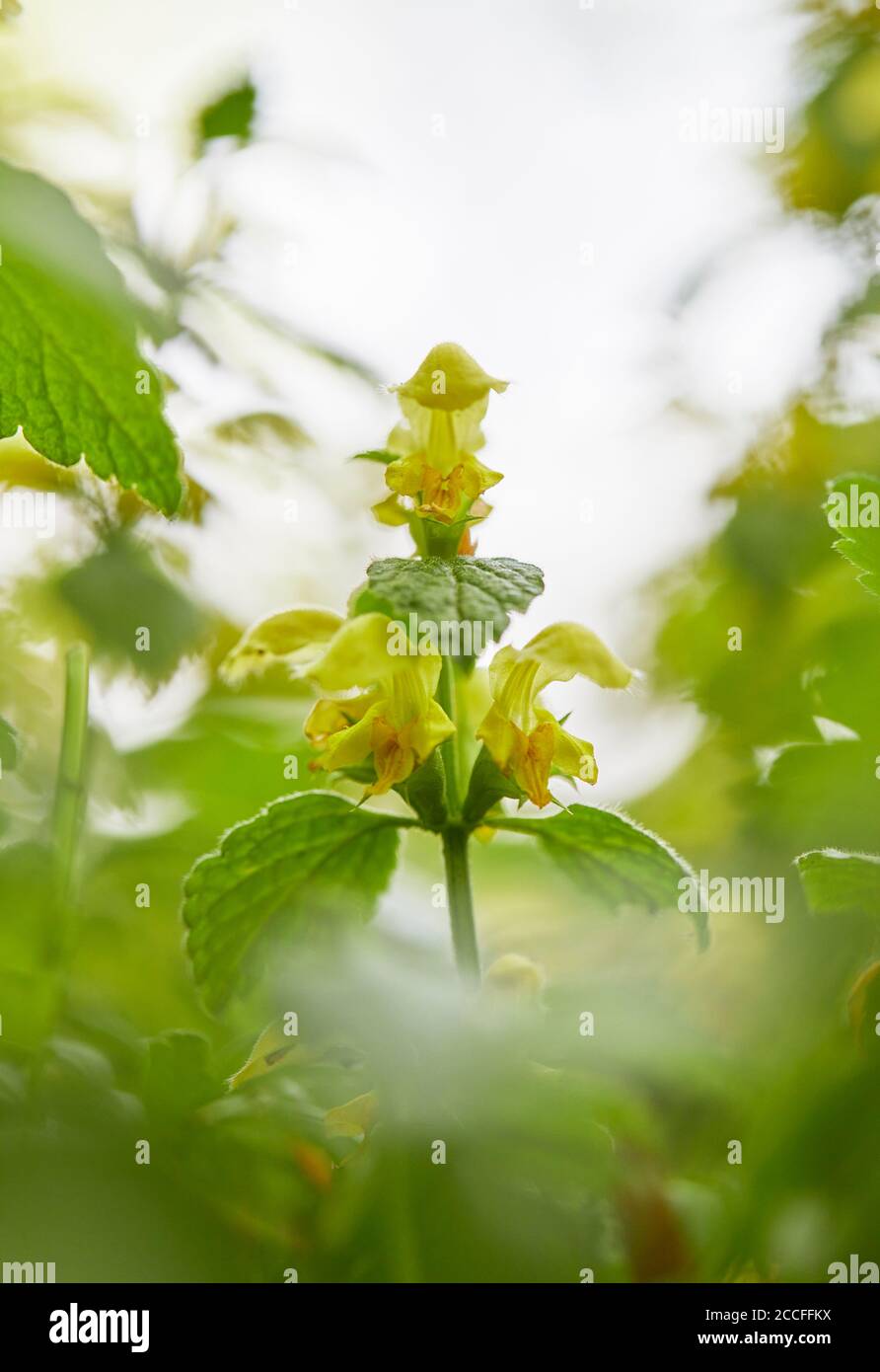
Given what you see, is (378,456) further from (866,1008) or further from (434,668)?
(866,1008)

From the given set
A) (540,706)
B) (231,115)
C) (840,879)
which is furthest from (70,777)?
(231,115)

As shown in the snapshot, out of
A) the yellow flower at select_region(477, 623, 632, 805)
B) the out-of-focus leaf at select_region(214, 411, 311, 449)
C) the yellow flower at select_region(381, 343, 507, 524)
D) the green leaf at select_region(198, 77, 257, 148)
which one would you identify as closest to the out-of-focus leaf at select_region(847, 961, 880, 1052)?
the yellow flower at select_region(477, 623, 632, 805)

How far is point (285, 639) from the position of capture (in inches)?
21.6

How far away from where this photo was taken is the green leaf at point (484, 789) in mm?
473

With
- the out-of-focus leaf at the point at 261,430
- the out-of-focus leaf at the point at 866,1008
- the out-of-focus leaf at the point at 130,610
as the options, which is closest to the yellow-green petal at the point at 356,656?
the out-of-focus leaf at the point at 866,1008

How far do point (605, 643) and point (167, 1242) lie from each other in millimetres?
297

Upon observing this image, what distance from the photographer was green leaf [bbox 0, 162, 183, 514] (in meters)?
0.34

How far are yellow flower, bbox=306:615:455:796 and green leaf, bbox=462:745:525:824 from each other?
3 centimetres

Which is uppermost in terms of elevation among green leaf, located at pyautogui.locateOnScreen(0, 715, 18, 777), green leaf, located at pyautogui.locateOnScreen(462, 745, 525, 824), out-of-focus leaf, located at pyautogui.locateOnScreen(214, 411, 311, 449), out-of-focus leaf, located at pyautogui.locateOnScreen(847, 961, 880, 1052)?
out-of-focus leaf, located at pyautogui.locateOnScreen(214, 411, 311, 449)

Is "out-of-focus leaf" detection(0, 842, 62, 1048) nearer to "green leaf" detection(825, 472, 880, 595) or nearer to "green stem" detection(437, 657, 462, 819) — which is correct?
"green stem" detection(437, 657, 462, 819)

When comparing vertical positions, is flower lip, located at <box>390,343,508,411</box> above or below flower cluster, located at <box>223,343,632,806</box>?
above

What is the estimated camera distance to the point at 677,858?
47 cm
